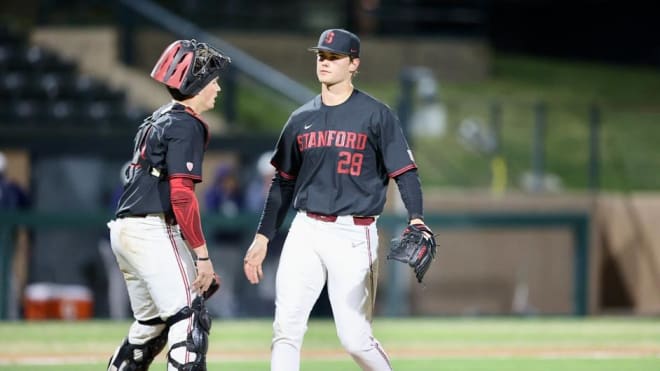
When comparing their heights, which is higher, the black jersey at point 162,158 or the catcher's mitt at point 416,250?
the black jersey at point 162,158

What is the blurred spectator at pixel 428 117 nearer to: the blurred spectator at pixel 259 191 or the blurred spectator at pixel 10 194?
the blurred spectator at pixel 259 191

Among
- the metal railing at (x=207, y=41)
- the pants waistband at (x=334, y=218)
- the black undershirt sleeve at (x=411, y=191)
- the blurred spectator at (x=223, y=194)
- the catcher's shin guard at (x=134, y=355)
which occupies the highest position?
the metal railing at (x=207, y=41)

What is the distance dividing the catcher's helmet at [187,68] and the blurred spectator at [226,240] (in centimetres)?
718

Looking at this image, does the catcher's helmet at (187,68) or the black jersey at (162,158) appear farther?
the catcher's helmet at (187,68)

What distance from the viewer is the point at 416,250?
6102 millimetres

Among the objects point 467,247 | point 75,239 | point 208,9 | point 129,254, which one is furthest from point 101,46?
point 129,254

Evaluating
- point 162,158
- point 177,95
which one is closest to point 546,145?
point 177,95

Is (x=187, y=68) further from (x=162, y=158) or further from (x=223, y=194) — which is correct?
(x=223, y=194)

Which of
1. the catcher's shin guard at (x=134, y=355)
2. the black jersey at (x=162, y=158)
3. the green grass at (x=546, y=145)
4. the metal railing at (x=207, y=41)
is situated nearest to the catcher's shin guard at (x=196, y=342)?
the catcher's shin guard at (x=134, y=355)

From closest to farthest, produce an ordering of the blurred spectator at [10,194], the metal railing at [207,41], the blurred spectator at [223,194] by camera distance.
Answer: the blurred spectator at [10,194], the blurred spectator at [223,194], the metal railing at [207,41]

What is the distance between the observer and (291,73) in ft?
66.3

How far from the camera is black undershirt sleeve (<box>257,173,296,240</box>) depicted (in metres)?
6.57

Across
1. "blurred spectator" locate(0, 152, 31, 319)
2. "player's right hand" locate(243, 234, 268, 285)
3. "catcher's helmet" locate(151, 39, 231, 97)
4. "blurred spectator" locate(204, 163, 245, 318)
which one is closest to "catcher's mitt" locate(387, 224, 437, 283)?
"player's right hand" locate(243, 234, 268, 285)

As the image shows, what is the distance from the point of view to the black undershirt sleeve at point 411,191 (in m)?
6.22
